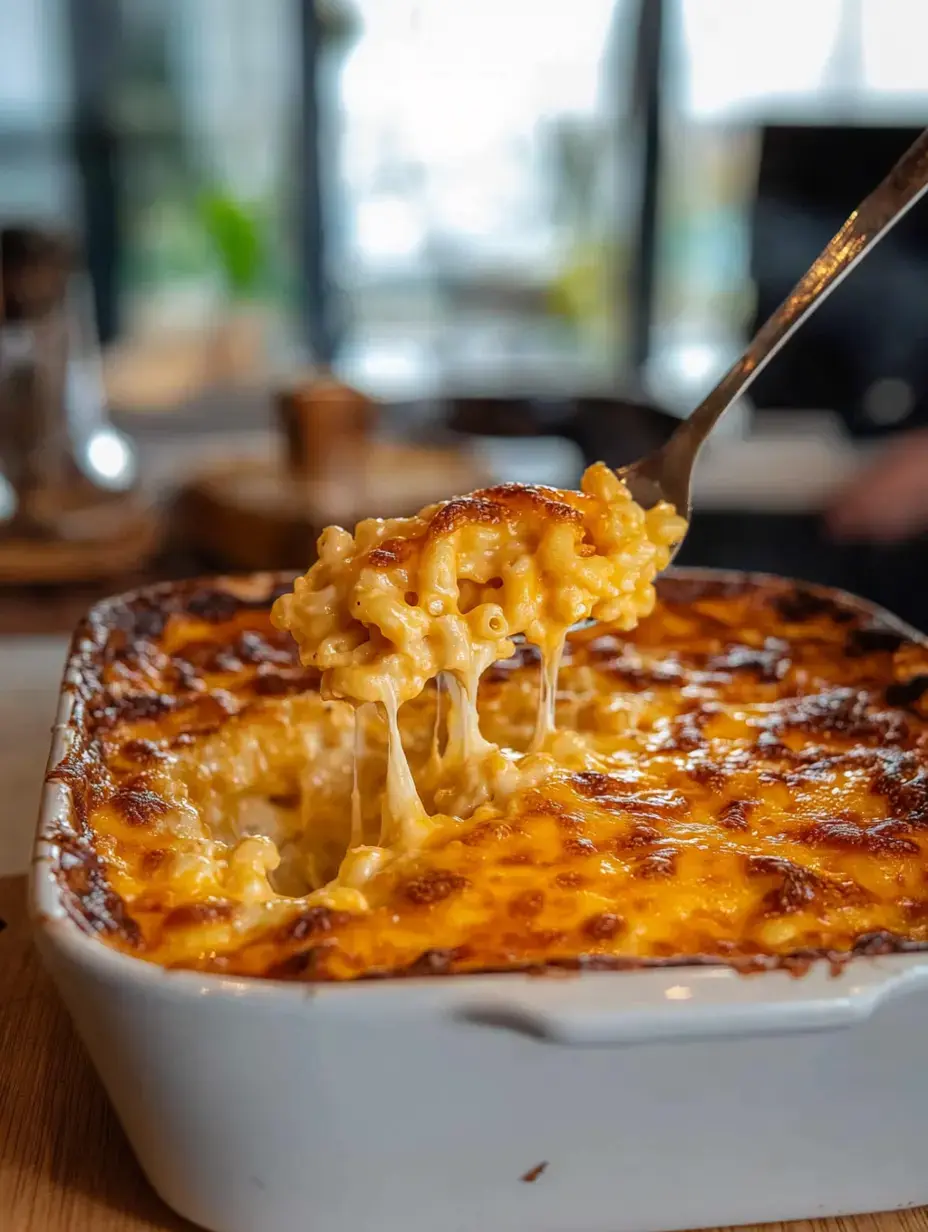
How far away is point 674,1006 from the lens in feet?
2.43

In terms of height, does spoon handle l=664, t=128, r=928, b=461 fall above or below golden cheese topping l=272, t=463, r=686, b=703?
above

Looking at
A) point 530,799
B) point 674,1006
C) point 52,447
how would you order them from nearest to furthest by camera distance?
point 674,1006
point 530,799
point 52,447

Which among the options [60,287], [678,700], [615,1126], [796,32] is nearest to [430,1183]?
[615,1126]

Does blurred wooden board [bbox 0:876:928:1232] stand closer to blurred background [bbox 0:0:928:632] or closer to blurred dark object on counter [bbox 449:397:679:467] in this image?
blurred dark object on counter [bbox 449:397:679:467]

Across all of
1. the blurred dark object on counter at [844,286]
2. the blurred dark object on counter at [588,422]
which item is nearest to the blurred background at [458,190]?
the blurred dark object on counter at [844,286]

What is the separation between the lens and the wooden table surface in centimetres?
88

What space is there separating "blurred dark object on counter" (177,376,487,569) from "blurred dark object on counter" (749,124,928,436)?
1.48 metres

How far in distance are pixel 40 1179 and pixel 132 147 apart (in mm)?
4640

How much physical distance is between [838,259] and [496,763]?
0.58 m

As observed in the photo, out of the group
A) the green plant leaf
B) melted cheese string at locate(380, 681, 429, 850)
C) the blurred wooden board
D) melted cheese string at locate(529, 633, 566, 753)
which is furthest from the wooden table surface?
the green plant leaf

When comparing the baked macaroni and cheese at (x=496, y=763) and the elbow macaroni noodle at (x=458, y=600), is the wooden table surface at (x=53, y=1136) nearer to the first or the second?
the baked macaroni and cheese at (x=496, y=763)

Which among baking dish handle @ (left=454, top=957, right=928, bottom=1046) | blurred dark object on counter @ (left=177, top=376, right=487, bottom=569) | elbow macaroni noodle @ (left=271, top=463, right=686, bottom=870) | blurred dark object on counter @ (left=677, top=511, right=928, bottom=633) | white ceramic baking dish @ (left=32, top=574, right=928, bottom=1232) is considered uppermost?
elbow macaroni noodle @ (left=271, top=463, right=686, bottom=870)

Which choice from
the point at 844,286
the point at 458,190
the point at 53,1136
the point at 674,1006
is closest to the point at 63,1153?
the point at 53,1136

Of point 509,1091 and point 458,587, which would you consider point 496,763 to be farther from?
point 509,1091
